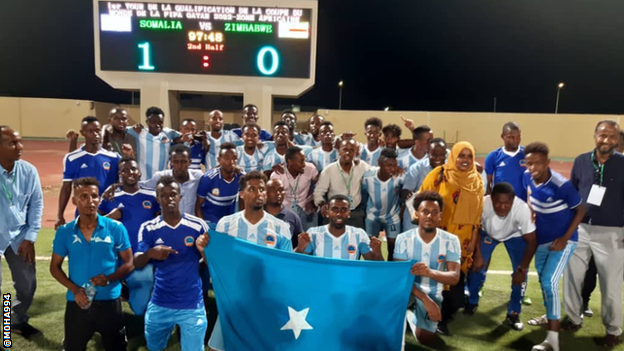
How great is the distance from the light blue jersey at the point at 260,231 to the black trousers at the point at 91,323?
1019 millimetres

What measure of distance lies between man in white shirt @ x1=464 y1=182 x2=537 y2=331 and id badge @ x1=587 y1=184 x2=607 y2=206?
0.62 meters

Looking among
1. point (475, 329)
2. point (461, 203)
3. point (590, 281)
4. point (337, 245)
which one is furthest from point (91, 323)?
point (590, 281)

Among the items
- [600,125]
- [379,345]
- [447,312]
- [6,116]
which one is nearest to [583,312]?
[447,312]

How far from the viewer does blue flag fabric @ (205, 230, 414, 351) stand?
10.2ft

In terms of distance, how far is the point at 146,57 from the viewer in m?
15.5

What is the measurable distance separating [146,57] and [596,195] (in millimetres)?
15221

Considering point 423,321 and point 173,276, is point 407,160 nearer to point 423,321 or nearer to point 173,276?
point 423,321

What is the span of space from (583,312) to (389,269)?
3.17 m

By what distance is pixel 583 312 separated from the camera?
4.78m

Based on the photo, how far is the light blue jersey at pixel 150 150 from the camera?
6.11 metres

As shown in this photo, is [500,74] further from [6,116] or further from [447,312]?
[447,312]

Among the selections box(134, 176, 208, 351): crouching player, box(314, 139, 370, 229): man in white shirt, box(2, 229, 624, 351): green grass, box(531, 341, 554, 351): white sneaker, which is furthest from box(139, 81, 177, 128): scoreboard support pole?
box(531, 341, 554, 351): white sneaker

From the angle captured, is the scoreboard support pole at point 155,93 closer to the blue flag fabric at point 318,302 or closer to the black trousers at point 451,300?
the black trousers at point 451,300

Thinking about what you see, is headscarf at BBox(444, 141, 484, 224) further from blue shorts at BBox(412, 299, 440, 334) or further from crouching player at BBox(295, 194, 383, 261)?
crouching player at BBox(295, 194, 383, 261)
